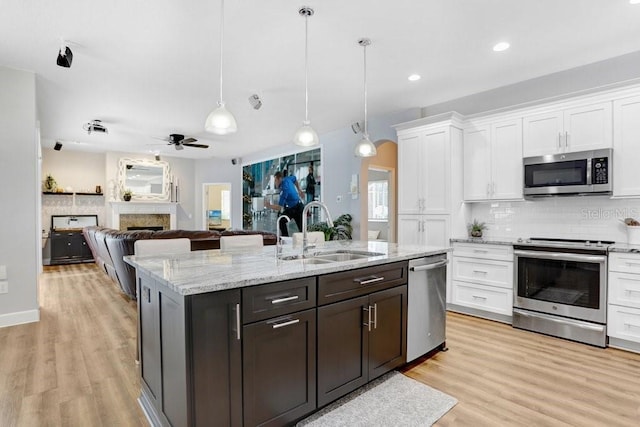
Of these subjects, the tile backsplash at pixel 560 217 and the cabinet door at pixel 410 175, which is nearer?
the tile backsplash at pixel 560 217

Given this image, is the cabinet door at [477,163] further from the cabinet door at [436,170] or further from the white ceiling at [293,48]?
the white ceiling at [293,48]

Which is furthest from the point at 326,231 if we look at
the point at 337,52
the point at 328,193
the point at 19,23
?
the point at 19,23

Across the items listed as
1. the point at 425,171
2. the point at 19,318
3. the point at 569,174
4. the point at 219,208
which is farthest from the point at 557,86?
the point at 219,208

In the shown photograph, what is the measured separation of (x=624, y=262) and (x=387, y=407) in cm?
256

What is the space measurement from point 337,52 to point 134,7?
1.79m

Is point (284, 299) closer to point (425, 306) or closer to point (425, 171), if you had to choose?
point (425, 306)

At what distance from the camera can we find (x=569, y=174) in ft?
11.3

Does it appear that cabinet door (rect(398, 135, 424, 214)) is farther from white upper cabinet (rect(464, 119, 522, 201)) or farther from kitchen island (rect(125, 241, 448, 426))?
kitchen island (rect(125, 241, 448, 426))

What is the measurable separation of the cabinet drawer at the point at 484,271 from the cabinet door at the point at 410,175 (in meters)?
0.90

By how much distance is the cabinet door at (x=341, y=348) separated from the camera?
6.51 feet

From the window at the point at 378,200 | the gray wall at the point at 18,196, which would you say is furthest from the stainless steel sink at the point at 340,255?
the window at the point at 378,200

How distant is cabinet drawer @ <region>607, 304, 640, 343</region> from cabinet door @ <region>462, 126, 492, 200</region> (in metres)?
1.65

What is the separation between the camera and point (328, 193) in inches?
258

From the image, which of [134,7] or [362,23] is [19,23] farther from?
[362,23]
